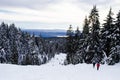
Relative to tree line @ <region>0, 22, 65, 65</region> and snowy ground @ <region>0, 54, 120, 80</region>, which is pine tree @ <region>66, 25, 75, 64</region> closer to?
tree line @ <region>0, 22, 65, 65</region>

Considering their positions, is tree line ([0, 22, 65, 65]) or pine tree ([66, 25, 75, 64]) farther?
tree line ([0, 22, 65, 65])

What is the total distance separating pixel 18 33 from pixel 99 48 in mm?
40237

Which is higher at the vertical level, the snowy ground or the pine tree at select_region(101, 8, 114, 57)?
the pine tree at select_region(101, 8, 114, 57)

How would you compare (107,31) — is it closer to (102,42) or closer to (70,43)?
(102,42)

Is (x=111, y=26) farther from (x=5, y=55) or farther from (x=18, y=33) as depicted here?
(x=18, y=33)

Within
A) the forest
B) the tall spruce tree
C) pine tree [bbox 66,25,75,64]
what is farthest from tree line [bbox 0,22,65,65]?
the tall spruce tree

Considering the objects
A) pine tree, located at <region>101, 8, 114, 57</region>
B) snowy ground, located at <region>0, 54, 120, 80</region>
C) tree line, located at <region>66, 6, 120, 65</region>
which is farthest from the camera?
pine tree, located at <region>101, 8, 114, 57</region>

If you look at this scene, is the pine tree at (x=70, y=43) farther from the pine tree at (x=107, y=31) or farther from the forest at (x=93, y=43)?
the pine tree at (x=107, y=31)

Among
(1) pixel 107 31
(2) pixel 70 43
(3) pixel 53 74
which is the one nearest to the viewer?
(3) pixel 53 74

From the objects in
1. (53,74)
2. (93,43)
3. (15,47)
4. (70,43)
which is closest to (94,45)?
(93,43)

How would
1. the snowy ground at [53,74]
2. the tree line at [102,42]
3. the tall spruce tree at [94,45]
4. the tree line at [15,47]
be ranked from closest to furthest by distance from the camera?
the snowy ground at [53,74] < the tree line at [102,42] < the tall spruce tree at [94,45] < the tree line at [15,47]

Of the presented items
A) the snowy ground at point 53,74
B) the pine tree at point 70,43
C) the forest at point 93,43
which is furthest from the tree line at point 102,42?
the pine tree at point 70,43

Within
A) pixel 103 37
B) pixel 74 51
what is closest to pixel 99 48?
pixel 103 37

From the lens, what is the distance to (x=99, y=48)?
39.6 metres
